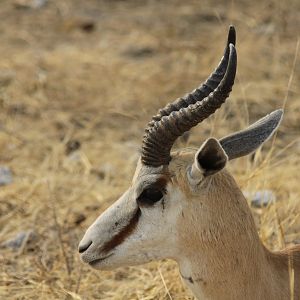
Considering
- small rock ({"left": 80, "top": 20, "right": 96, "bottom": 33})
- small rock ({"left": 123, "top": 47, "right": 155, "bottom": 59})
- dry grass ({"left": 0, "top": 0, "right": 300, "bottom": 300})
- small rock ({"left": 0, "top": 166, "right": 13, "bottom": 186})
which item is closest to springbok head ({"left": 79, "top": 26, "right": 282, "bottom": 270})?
dry grass ({"left": 0, "top": 0, "right": 300, "bottom": 300})

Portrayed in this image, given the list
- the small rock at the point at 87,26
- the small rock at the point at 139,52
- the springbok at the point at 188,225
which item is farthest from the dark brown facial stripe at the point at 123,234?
the small rock at the point at 87,26

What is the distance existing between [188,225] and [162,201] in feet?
0.53

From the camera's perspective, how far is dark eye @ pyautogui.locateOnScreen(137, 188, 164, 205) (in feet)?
14.6

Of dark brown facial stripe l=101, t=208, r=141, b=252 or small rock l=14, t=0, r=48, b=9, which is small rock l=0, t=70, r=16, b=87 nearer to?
small rock l=14, t=0, r=48, b=9

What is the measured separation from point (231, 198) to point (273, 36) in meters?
7.21

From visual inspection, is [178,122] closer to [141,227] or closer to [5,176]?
[141,227]

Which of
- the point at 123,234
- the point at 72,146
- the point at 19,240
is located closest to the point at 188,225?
the point at 123,234

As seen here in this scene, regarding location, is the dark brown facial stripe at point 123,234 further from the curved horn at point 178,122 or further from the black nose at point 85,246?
the curved horn at point 178,122

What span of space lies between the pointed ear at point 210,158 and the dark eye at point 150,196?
10.6 inches

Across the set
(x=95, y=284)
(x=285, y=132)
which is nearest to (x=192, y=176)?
(x=95, y=284)

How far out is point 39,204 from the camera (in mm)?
7426

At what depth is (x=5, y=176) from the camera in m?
7.90

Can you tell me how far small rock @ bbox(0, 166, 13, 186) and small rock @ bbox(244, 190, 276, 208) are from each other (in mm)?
2147

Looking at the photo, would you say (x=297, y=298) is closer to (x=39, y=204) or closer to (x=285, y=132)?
(x=39, y=204)
